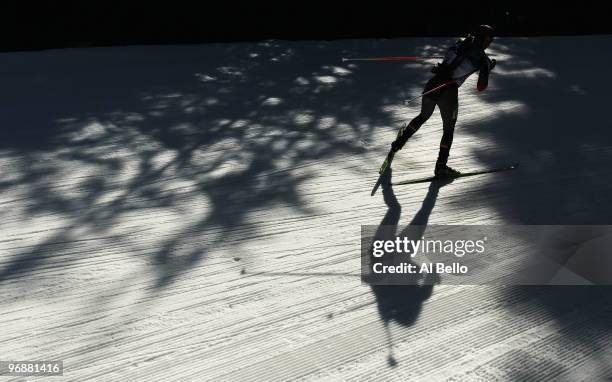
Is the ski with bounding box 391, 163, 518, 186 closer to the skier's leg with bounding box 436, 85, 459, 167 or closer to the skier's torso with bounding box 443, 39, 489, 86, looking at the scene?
the skier's leg with bounding box 436, 85, 459, 167

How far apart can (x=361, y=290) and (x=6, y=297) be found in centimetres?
252

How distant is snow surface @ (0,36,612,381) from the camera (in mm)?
4695

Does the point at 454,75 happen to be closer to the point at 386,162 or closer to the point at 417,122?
the point at 417,122

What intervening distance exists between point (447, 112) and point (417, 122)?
15.5 inches

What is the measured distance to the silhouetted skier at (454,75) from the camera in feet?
24.8

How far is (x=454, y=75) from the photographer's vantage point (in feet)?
25.0

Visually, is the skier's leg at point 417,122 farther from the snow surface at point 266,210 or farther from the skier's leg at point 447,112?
the snow surface at point 266,210

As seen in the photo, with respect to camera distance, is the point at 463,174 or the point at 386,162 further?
the point at 386,162

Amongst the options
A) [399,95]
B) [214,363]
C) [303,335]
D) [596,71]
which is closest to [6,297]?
[214,363]

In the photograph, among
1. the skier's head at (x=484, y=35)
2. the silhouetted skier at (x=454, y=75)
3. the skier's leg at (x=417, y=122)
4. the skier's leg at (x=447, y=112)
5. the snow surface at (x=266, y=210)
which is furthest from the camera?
the skier's leg at (x=417, y=122)

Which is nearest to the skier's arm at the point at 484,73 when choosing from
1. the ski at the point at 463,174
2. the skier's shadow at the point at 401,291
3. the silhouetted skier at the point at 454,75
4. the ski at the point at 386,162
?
the silhouetted skier at the point at 454,75

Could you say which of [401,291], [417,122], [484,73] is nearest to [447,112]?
[417,122]

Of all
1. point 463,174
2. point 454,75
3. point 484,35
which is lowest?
point 463,174

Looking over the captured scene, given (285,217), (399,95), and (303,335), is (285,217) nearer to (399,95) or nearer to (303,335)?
(303,335)
